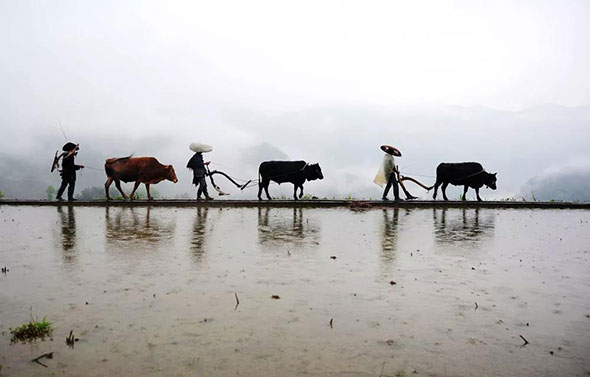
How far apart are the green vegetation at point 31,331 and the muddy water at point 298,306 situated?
0.27 feet

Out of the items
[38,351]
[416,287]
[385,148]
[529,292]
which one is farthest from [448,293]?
[385,148]

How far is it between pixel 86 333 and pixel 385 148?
61.1 feet

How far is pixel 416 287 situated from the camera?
562cm

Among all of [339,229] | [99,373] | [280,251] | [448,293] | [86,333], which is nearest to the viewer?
[99,373]

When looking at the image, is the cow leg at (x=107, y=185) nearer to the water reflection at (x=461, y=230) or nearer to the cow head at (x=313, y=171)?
the cow head at (x=313, y=171)

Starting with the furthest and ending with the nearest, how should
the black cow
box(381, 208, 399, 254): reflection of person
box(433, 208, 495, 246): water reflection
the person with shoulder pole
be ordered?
the black cow < the person with shoulder pole < box(433, 208, 495, 246): water reflection < box(381, 208, 399, 254): reflection of person

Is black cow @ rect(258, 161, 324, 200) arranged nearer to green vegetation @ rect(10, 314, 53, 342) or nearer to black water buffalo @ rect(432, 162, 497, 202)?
black water buffalo @ rect(432, 162, 497, 202)

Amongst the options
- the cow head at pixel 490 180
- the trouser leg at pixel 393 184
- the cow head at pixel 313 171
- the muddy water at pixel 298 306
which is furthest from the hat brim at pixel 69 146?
the cow head at pixel 490 180

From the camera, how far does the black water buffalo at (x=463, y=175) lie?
23.0 metres

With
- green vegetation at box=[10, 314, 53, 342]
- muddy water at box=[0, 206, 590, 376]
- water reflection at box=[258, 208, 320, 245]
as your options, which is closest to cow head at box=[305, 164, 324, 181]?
water reflection at box=[258, 208, 320, 245]

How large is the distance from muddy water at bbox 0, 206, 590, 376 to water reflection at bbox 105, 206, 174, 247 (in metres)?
0.15

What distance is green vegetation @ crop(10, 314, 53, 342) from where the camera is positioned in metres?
3.85

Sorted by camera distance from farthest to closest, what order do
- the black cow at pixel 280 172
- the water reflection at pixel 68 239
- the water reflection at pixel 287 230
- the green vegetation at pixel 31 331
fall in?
the black cow at pixel 280 172, the water reflection at pixel 287 230, the water reflection at pixel 68 239, the green vegetation at pixel 31 331

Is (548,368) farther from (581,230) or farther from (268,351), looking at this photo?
(581,230)
